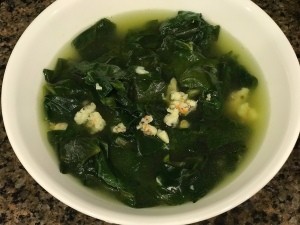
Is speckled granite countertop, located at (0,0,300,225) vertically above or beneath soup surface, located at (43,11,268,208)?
beneath

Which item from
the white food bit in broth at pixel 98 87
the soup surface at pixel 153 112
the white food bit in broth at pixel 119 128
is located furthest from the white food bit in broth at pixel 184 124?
the white food bit in broth at pixel 98 87

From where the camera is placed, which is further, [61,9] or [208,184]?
[61,9]

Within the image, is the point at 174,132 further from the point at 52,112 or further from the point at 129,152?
the point at 52,112

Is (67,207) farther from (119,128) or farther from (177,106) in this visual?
(177,106)

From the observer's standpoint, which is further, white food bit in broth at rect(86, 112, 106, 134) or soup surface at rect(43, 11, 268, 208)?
white food bit in broth at rect(86, 112, 106, 134)

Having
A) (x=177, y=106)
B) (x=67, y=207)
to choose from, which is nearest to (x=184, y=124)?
(x=177, y=106)

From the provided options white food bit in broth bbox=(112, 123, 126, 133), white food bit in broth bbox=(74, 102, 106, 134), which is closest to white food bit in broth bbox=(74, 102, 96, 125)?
white food bit in broth bbox=(74, 102, 106, 134)

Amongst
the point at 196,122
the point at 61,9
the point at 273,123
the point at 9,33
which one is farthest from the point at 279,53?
the point at 9,33

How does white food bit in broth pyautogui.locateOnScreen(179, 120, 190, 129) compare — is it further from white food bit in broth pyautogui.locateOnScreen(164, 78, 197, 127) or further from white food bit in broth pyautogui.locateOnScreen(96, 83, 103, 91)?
white food bit in broth pyautogui.locateOnScreen(96, 83, 103, 91)
